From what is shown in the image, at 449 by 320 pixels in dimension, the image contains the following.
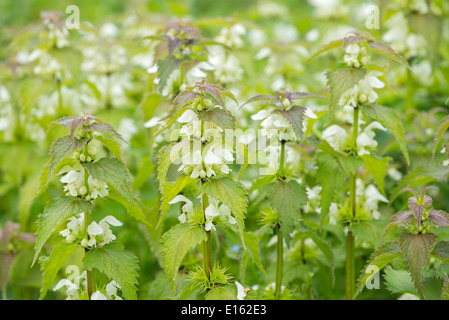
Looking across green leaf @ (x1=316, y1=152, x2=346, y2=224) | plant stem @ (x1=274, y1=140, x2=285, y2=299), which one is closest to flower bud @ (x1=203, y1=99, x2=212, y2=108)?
plant stem @ (x1=274, y1=140, x2=285, y2=299)

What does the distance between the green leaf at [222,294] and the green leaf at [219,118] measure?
22.9 inches

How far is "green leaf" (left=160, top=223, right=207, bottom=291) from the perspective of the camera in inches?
69.4

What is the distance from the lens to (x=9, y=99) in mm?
3398

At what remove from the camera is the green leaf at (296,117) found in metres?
1.90

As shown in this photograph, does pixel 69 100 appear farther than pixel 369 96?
Yes

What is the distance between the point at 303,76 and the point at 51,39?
166 centimetres

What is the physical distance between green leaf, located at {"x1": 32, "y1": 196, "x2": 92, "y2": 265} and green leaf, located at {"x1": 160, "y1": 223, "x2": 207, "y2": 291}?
310 millimetres

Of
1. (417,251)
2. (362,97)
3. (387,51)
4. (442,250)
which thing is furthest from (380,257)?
(387,51)

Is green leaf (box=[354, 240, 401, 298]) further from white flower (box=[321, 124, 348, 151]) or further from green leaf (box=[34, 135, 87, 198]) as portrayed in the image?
green leaf (box=[34, 135, 87, 198])

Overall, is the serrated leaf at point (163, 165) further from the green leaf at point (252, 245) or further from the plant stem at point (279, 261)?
the plant stem at point (279, 261)

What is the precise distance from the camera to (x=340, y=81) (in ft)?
6.82

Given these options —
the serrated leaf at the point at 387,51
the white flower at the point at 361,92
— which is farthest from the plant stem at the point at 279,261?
the serrated leaf at the point at 387,51
